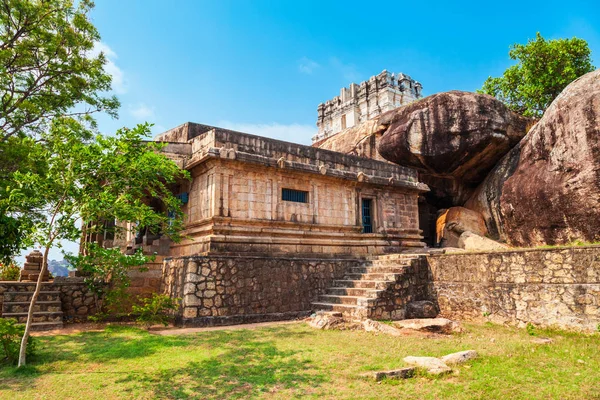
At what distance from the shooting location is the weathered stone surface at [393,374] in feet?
16.5

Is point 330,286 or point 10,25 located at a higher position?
point 10,25

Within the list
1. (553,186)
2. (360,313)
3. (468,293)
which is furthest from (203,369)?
(553,186)

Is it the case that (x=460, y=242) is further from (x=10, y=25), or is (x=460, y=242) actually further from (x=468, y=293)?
(x=10, y=25)

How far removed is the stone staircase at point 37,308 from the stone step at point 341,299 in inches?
263

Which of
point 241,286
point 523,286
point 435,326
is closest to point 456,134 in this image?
point 523,286

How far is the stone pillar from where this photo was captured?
12297 mm

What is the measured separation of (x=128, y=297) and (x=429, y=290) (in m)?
8.45

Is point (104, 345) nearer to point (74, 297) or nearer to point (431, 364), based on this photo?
point (74, 297)

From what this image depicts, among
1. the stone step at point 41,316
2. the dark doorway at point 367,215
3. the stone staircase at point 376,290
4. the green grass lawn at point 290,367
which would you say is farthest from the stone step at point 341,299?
the stone step at point 41,316

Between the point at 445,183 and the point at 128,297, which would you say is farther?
the point at 445,183

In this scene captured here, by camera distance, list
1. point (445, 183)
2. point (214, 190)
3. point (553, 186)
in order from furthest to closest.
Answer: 1. point (445, 183)
2. point (553, 186)
3. point (214, 190)

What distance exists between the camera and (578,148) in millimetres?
11562

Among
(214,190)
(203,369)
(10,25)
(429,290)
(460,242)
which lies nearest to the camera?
(203,369)

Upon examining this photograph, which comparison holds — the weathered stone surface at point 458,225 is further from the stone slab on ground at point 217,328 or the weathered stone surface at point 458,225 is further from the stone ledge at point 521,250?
the stone slab on ground at point 217,328
